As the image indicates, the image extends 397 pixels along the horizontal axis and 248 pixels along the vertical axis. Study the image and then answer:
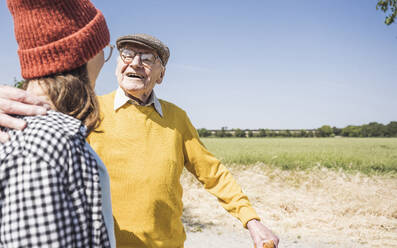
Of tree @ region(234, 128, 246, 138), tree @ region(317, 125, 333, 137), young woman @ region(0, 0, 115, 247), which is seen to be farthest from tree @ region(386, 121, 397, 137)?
young woman @ region(0, 0, 115, 247)

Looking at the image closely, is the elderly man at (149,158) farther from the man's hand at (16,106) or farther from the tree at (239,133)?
the tree at (239,133)

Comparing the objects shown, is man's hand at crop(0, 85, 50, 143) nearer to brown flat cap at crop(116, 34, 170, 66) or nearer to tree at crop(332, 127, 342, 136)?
brown flat cap at crop(116, 34, 170, 66)

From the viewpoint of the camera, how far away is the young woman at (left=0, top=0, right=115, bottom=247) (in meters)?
0.88

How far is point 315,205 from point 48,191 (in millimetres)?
7876

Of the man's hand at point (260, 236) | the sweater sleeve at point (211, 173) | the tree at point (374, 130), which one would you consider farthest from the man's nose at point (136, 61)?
the tree at point (374, 130)

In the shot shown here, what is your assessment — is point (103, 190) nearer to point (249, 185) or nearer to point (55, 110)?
point (55, 110)

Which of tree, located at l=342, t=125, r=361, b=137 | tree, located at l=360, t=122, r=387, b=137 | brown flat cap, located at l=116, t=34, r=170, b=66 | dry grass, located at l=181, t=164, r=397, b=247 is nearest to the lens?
brown flat cap, located at l=116, t=34, r=170, b=66

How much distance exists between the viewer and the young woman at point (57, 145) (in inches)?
34.7

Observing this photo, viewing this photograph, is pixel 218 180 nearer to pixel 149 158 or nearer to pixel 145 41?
pixel 149 158

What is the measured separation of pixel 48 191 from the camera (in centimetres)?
88

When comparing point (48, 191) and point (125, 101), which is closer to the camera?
point (48, 191)

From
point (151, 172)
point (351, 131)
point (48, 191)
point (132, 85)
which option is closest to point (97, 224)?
point (48, 191)

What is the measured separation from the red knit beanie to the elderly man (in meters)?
0.71

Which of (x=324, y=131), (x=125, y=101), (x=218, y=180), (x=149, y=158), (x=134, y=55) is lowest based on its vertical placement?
(x=218, y=180)
